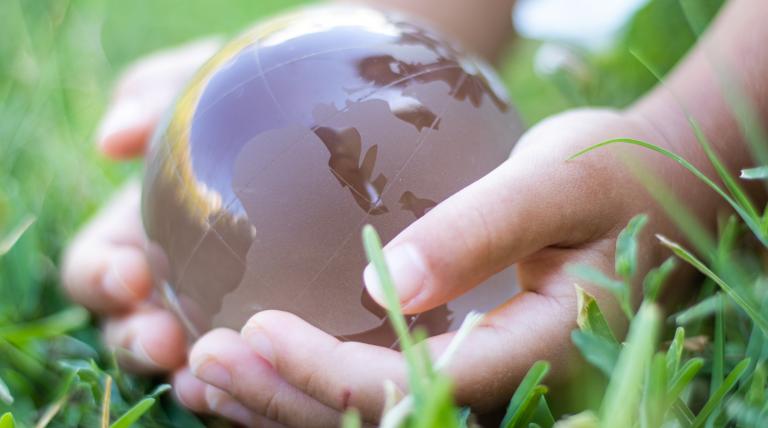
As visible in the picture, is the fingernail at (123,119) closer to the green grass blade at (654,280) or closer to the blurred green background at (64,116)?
the blurred green background at (64,116)

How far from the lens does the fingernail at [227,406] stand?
1031 mm

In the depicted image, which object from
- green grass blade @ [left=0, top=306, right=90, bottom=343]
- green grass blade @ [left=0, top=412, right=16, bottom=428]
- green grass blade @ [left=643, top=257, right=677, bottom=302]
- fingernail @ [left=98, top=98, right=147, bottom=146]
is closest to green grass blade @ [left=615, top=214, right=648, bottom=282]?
green grass blade @ [left=643, top=257, right=677, bottom=302]

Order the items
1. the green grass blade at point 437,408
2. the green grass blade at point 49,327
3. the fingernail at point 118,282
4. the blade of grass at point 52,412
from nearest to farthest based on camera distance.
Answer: the green grass blade at point 437,408, the blade of grass at point 52,412, the green grass blade at point 49,327, the fingernail at point 118,282

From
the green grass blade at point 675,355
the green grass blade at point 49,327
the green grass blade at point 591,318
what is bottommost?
the green grass blade at point 49,327

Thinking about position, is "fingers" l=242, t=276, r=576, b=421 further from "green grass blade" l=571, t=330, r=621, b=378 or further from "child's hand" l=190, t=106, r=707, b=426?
"green grass blade" l=571, t=330, r=621, b=378

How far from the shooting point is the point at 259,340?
34.7 inches

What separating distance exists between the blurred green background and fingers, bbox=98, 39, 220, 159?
0.14 meters

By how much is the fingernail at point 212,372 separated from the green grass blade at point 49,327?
34cm

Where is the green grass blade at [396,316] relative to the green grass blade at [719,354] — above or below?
above

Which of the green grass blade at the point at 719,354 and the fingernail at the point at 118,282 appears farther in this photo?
the fingernail at the point at 118,282

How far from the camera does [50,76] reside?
2.09m

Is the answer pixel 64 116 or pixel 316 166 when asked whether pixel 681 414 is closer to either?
pixel 316 166

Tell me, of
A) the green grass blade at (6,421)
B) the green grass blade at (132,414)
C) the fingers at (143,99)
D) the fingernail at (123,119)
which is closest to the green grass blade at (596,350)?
the green grass blade at (132,414)

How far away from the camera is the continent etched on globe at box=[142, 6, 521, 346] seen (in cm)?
88
